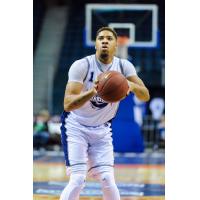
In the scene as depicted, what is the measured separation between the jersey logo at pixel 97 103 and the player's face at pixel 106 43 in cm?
36

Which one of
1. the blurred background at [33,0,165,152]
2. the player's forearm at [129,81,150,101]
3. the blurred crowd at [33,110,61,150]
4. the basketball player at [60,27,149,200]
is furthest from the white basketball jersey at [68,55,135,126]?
the blurred crowd at [33,110,61,150]

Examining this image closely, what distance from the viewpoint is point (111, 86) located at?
14.9ft

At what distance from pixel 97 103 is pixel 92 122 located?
17 cm

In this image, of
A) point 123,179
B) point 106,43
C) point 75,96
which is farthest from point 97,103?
point 123,179

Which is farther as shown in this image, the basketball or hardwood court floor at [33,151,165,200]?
hardwood court floor at [33,151,165,200]

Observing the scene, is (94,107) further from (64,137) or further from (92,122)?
(64,137)

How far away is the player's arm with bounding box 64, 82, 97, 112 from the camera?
14.8ft

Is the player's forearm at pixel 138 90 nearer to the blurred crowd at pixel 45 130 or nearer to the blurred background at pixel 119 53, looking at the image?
the blurred background at pixel 119 53

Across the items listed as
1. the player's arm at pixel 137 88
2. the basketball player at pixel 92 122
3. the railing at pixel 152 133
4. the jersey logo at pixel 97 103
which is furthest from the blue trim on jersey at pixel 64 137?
the railing at pixel 152 133

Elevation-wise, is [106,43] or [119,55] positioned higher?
[119,55]

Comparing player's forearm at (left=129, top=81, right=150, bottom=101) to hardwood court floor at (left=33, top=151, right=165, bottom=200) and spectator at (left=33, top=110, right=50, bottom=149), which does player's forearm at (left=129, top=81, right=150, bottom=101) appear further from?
spectator at (left=33, top=110, right=50, bottom=149)

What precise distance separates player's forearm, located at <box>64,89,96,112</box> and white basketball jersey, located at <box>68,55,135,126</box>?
0.25m

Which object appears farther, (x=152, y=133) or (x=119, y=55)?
(x=152, y=133)
